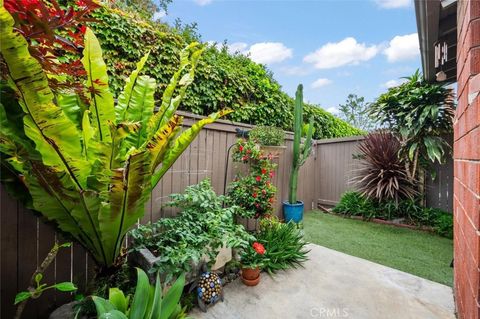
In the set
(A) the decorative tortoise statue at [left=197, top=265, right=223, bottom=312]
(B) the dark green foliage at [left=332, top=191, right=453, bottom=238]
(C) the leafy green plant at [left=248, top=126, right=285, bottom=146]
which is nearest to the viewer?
(A) the decorative tortoise statue at [left=197, top=265, right=223, bottom=312]

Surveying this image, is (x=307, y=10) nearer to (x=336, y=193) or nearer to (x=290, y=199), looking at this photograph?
Answer: (x=290, y=199)

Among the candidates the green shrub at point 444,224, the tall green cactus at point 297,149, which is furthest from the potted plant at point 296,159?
the green shrub at point 444,224

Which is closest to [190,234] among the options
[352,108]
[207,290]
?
[207,290]

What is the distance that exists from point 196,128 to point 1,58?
3.00 feet

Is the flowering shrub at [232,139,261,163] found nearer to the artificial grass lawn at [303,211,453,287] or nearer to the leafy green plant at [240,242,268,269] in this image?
the leafy green plant at [240,242,268,269]

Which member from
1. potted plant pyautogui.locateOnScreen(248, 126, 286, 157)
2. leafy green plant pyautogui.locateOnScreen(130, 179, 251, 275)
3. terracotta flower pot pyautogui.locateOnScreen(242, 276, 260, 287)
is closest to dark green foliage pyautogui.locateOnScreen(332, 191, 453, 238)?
potted plant pyautogui.locateOnScreen(248, 126, 286, 157)

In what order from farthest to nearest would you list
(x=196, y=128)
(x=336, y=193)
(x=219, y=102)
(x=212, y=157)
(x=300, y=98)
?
(x=336, y=193), (x=300, y=98), (x=219, y=102), (x=212, y=157), (x=196, y=128)

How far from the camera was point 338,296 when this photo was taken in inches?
84.7

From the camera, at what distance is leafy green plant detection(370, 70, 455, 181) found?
3871 mm

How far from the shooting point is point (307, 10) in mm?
3664

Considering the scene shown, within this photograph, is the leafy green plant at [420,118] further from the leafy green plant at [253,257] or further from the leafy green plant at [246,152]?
the leafy green plant at [253,257]

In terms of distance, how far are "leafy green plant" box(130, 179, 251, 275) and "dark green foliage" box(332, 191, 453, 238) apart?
3.50 m

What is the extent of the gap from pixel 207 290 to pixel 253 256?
65 cm

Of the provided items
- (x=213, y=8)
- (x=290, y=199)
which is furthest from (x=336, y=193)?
(x=213, y=8)
